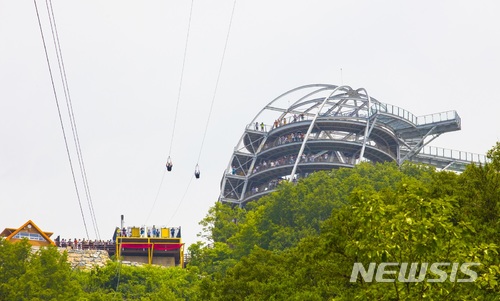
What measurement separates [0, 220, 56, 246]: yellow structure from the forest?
19205mm

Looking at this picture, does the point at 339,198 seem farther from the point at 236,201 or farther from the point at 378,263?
the point at 378,263

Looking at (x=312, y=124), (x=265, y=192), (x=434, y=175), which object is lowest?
(x=434, y=175)

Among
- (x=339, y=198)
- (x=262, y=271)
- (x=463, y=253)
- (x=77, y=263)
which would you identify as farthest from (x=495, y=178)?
(x=77, y=263)

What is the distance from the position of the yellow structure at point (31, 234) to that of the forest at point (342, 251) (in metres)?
19.2

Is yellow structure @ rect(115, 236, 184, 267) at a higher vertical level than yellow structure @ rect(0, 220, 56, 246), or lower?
lower

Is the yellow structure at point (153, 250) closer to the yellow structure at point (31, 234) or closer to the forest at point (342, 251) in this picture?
the yellow structure at point (31, 234)

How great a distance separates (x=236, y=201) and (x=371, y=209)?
97.5 meters

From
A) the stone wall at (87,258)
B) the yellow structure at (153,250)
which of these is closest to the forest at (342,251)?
the stone wall at (87,258)

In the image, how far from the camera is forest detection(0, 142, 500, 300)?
28422 mm

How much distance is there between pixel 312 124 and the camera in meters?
116

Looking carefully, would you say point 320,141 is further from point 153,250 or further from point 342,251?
point 342,251

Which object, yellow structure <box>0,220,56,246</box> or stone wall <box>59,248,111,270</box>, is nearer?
stone wall <box>59,248,111,270</box>

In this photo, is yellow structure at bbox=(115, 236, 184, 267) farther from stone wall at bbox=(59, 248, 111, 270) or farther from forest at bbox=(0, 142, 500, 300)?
forest at bbox=(0, 142, 500, 300)

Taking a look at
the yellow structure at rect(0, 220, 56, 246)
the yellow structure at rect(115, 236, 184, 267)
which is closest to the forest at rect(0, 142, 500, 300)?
the yellow structure at rect(115, 236, 184, 267)
